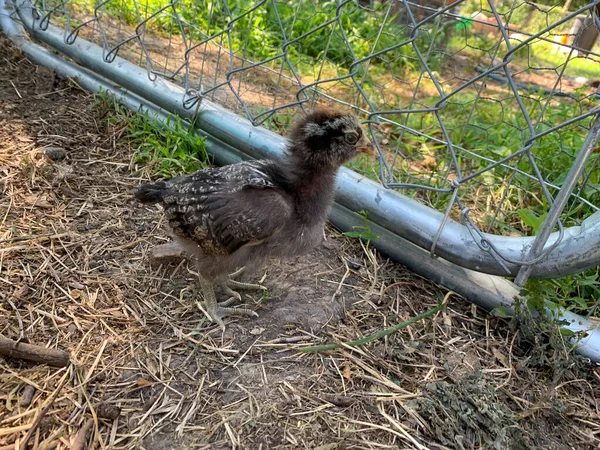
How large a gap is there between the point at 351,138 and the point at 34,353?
5.91 feet

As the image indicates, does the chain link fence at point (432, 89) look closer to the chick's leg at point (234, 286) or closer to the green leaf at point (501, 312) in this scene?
the green leaf at point (501, 312)

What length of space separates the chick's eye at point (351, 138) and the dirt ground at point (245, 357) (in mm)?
680

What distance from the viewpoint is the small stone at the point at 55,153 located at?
316cm

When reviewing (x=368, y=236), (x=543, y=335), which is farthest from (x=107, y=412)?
(x=543, y=335)

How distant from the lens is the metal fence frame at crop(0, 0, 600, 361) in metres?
2.09

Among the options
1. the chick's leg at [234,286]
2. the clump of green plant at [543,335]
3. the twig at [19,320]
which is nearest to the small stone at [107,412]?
the twig at [19,320]

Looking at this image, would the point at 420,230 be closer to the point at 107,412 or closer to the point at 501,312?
the point at 501,312

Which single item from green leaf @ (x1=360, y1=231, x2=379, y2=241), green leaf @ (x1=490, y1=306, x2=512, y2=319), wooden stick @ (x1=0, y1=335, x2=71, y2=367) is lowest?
wooden stick @ (x1=0, y1=335, x2=71, y2=367)

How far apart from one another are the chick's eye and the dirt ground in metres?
0.68

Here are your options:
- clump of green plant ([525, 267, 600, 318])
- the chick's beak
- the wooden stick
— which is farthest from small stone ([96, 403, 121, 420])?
clump of green plant ([525, 267, 600, 318])

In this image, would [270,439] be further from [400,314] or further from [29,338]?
[29,338]

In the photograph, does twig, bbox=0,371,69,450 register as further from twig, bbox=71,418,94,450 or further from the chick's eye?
the chick's eye

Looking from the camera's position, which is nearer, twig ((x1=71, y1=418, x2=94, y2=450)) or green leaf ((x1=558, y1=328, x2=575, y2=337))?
twig ((x1=71, y1=418, x2=94, y2=450))

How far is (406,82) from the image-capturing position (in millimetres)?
3514
